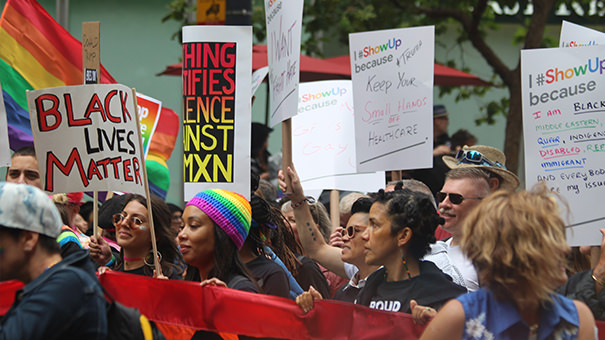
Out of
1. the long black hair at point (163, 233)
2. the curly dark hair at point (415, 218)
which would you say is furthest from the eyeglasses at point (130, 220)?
the curly dark hair at point (415, 218)

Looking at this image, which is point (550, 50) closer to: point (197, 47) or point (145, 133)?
point (197, 47)

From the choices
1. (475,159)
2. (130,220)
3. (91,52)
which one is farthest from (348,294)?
(91,52)

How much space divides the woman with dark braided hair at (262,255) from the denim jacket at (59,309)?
1.79 metres

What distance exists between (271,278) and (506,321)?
6.33 ft

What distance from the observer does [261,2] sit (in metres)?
14.5

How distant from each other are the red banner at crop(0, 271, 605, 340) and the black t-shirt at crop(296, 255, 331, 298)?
139 cm

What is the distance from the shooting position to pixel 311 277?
532cm

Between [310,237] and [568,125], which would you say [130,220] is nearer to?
[310,237]

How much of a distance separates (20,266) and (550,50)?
10.6 feet

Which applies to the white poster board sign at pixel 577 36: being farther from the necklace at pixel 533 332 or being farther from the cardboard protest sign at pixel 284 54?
the necklace at pixel 533 332

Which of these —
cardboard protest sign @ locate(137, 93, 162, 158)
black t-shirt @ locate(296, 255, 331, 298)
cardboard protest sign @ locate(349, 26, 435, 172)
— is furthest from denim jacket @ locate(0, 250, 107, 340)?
cardboard protest sign @ locate(137, 93, 162, 158)

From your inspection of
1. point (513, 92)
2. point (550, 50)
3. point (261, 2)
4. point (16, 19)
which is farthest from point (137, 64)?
point (550, 50)

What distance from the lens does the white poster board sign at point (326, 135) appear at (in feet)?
21.8

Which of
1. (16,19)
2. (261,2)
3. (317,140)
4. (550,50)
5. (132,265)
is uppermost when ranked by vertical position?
(261,2)
